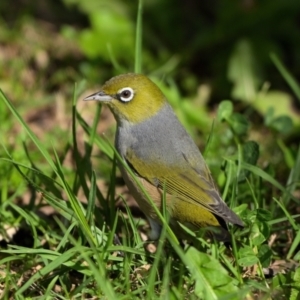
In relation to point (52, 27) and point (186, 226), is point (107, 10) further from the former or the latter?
point (186, 226)

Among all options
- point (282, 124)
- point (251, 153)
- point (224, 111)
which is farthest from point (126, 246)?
point (282, 124)

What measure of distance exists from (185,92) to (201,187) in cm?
327

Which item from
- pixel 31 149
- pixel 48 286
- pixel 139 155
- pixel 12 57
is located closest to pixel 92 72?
pixel 12 57

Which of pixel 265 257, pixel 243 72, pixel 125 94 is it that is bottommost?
pixel 265 257

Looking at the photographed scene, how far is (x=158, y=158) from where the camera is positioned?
4641 mm

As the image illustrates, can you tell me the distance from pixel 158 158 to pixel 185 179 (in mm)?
245

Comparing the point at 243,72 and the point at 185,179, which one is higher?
the point at 243,72

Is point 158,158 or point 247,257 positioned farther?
point 158,158

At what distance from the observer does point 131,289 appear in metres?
4.00

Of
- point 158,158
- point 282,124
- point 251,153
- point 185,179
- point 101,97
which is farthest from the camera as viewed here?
point 282,124

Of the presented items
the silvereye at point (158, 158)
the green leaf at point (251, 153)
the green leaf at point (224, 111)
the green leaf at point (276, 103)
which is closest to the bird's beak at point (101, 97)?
the silvereye at point (158, 158)

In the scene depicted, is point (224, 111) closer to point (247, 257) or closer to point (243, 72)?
point (247, 257)

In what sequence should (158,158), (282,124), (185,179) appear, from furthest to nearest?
(282,124) → (158,158) → (185,179)

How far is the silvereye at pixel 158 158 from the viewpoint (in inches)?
174
